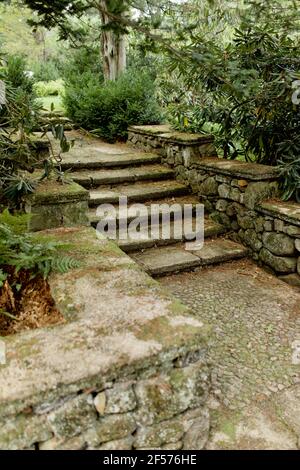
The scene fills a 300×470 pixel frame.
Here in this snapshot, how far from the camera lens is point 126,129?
6965 mm

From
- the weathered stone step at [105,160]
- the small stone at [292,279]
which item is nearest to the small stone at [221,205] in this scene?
the small stone at [292,279]

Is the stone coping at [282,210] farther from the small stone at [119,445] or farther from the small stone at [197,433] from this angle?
the small stone at [119,445]

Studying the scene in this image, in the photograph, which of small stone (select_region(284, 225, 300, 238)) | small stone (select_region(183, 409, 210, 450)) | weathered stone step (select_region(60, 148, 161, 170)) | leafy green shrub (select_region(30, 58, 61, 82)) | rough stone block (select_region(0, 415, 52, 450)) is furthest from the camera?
leafy green shrub (select_region(30, 58, 61, 82))


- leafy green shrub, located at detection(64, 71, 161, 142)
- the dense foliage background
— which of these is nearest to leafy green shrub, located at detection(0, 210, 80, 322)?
the dense foliage background

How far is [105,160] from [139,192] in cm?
91

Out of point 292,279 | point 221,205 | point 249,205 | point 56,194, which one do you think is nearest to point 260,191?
point 249,205

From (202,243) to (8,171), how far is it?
219 centimetres

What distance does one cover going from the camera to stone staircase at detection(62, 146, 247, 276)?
159 inches

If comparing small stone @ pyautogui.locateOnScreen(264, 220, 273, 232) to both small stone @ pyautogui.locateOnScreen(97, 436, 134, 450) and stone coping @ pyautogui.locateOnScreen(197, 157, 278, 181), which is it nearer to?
stone coping @ pyautogui.locateOnScreen(197, 157, 278, 181)

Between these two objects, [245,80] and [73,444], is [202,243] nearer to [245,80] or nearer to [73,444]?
[245,80]

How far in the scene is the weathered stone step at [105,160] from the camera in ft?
17.4

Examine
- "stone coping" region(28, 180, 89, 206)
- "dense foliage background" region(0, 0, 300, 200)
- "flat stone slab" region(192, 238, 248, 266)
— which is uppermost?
"dense foliage background" region(0, 0, 300, 200)

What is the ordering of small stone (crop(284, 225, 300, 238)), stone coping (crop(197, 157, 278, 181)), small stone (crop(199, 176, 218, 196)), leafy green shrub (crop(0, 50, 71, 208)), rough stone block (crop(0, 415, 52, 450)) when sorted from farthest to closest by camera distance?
small stone (crop(199, 176, 218, 196)), stone coping (crop(197, 157, 278, 181)), small stone (crop(284, 225, 300, 238)), leafy green shrub (crop(0, 50, 71, 208)), rough stone block (crop(0, 415, 52, 450))

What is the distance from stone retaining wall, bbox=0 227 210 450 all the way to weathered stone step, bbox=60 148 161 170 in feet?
11.5
